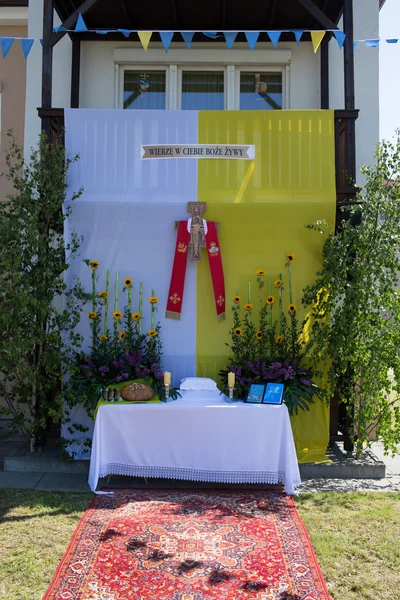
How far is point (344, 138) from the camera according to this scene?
6.39 metres

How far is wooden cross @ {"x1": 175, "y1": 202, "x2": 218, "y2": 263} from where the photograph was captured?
6184 mm

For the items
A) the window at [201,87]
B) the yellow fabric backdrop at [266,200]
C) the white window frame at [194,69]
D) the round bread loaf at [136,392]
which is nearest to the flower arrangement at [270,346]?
the yellow fabric backdrop at [266,200]

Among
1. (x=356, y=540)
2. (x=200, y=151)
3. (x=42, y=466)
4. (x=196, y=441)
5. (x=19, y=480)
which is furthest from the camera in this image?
(x=200, y=151)

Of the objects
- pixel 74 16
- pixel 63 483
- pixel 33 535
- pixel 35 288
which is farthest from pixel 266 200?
pixel 33 535

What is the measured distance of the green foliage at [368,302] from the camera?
5.73 m

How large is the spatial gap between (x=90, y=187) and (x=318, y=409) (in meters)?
3.38

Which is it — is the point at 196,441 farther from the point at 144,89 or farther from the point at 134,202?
the point at 144,89

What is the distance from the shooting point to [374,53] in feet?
25.3

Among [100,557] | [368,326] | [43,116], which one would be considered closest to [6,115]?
[43,116]

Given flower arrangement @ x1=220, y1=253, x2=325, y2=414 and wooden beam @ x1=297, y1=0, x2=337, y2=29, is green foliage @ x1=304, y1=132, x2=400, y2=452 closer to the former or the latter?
flower arrangement @ x1=220, y1=253, x2=325, y2=414

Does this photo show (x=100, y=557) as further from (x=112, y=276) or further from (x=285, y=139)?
(x=285, y=139)

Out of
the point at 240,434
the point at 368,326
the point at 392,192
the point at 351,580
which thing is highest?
the point at 392,192

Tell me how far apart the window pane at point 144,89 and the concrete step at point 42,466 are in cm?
472

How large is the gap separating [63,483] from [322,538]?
253 cm
